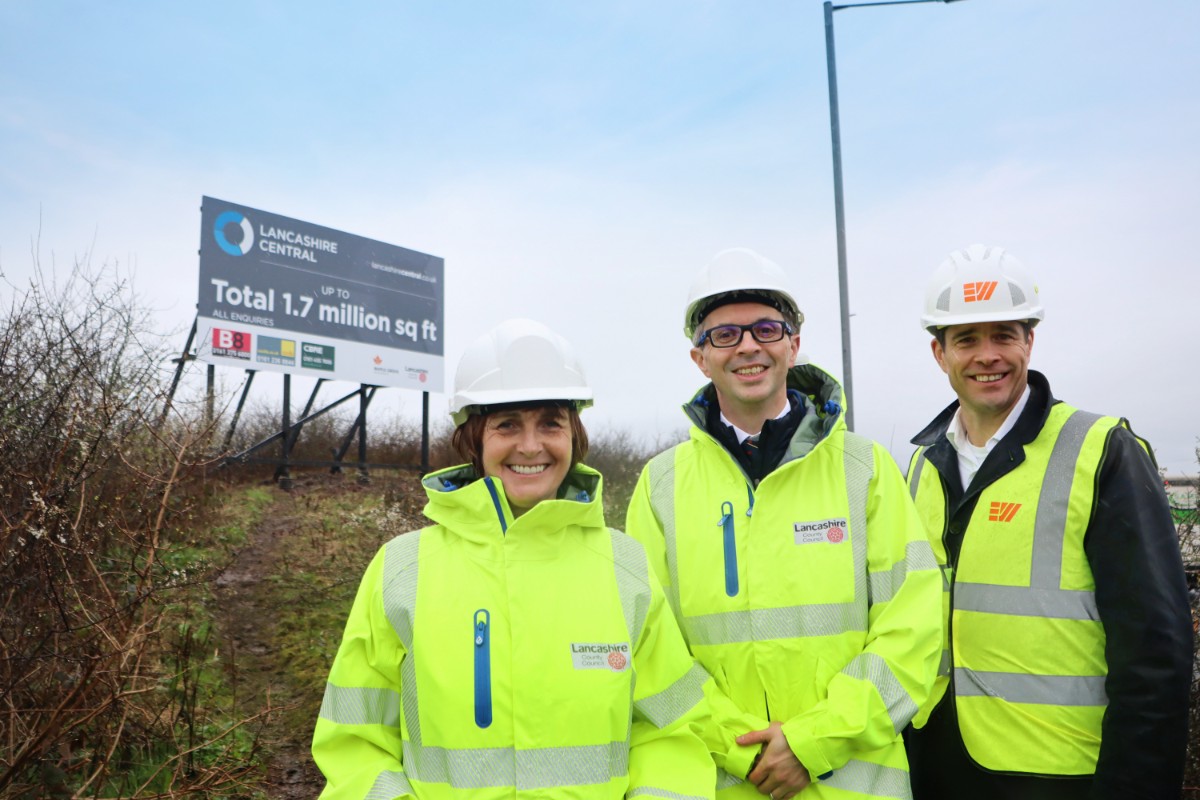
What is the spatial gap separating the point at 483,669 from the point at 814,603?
3.53ft

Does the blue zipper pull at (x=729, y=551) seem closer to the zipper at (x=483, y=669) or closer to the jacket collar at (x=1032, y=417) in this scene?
the zipper at (x=483, y=669)

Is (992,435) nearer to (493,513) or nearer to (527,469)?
(527,469)

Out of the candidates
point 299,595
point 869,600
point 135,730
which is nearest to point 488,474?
point 869,600

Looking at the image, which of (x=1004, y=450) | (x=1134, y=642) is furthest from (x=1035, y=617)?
(x=1004, y=450)

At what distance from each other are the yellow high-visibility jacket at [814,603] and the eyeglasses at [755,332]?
0.32m

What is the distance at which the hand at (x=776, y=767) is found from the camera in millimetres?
2543

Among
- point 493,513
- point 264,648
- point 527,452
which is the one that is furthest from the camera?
point 264,648

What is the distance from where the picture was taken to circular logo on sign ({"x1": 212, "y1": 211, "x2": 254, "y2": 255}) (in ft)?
47.0

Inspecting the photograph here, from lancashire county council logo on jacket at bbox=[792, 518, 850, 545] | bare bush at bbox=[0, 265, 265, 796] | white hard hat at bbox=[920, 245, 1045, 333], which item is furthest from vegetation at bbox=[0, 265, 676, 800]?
white hard hat at bbox=[920, 245, 1045, 333]

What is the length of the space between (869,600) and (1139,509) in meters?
0.92

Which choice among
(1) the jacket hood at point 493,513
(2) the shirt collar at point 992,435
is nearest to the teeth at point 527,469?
(1) the jacket hood at point 493,513

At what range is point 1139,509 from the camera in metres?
2.80

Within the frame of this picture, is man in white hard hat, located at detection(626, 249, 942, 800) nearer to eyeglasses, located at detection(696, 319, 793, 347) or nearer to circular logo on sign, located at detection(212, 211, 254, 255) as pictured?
eyeglasses, located at detection(696, 319, 793, 347)

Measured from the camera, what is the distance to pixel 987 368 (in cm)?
326
